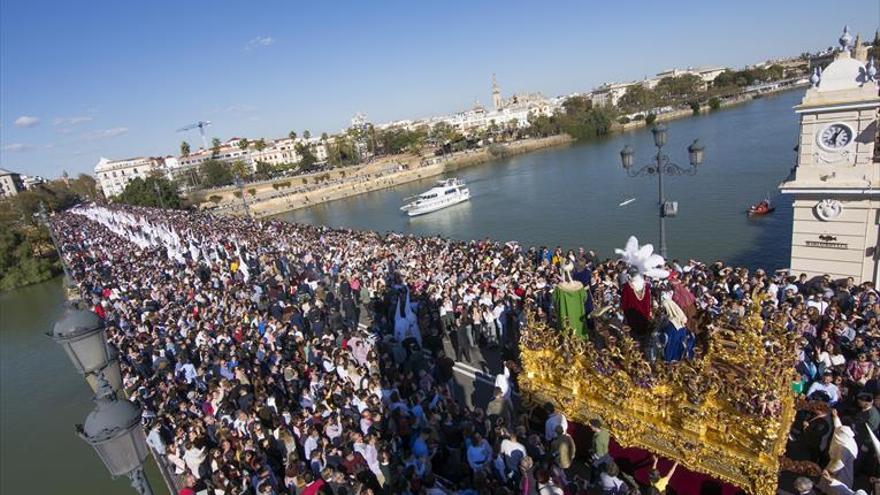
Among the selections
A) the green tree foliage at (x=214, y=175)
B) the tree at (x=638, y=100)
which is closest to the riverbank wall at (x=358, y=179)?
the green tree foliage at (x=214, y=175)

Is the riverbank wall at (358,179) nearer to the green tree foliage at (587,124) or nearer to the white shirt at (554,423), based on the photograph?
the green tree foliage at (587,124)

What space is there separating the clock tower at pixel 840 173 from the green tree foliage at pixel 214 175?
7962cm

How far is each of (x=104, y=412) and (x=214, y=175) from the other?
81.8m

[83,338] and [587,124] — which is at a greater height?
[83,338]

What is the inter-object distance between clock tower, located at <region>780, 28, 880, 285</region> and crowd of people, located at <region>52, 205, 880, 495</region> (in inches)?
37.9

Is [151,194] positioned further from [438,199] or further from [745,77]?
[745,77]

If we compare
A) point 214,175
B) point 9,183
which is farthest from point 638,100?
point 9,183

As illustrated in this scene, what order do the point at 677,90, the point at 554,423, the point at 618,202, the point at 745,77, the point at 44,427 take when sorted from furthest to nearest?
the point at 745,77
the point at 677,90
the point at 618,202
the point at 44,427
the point at 554,423

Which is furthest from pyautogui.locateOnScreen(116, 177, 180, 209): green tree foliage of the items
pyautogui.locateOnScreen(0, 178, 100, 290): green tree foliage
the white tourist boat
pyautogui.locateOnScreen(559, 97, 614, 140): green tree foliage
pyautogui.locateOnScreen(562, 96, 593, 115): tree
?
pyautogui.locateOnScreen(562, 96, 593, 115): tree

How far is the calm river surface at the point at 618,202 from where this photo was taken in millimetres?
23703

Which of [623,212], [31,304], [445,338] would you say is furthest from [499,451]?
[31,304]

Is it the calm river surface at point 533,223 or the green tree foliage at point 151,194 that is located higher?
the green tree foliage at point 151,194

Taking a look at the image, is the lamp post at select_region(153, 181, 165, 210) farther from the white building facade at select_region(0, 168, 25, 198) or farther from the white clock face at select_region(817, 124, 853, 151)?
the white building facade at select_region(0, 168, 25, 198)

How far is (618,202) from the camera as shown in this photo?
3438cm
